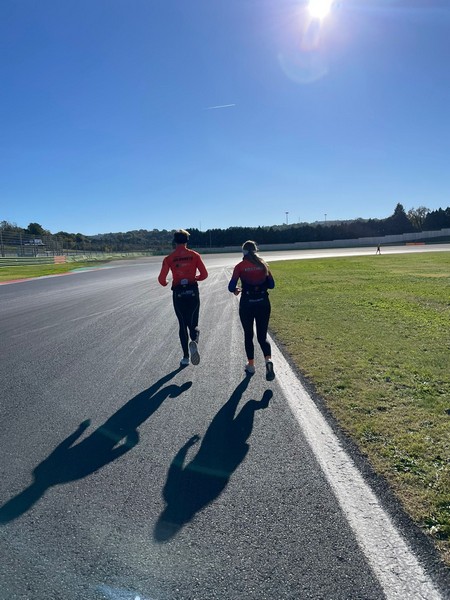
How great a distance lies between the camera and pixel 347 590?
2252mm

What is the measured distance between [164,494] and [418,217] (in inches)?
4883

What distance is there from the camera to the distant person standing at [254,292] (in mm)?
5961

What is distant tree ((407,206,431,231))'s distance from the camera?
360ft

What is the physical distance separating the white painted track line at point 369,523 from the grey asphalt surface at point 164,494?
76 millimetres

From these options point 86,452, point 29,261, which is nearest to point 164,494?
point 86,452

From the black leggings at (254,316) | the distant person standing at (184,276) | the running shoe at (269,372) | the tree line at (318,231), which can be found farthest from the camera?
the tree line at (318,231)

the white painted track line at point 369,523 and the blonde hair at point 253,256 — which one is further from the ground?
the blonde hair at point 253,256

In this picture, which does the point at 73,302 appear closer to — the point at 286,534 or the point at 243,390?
the point at 243,390

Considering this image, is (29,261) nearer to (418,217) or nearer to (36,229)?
(36,229)

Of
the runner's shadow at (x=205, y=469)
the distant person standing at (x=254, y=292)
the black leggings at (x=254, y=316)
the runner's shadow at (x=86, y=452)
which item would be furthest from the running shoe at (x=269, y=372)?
the runner's shadow at (x=86, y=452)

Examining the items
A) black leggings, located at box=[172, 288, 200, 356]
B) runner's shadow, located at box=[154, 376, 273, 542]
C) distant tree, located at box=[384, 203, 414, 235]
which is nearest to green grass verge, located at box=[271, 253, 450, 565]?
runner's shadow, located at box=[154, 376, 273, 542]

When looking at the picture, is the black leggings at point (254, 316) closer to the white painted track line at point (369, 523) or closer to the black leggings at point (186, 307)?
the black leggings at point (186, 307)

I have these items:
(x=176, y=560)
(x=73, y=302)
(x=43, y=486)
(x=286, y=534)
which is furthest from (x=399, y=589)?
(x=73, y=302)

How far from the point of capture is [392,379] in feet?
18.5
